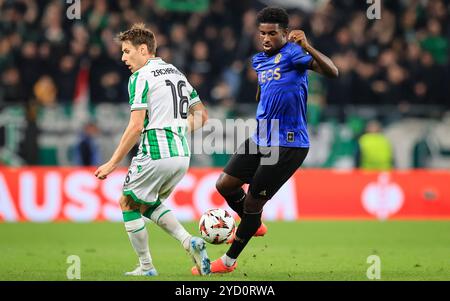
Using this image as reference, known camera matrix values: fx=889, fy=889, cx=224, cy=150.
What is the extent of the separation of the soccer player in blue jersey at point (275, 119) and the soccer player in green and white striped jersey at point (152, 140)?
23.6 inches

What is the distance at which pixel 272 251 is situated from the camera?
1120cm

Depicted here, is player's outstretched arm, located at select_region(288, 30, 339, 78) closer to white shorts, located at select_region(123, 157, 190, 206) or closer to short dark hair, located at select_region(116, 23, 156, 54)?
short dark hair, located at select_region(116, 23, 156, 54)

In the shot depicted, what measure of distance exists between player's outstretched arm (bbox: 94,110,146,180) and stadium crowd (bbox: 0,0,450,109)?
9.55 m

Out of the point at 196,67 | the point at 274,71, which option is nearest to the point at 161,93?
the point at 274,71

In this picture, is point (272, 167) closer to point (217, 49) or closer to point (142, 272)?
point (142, 272)

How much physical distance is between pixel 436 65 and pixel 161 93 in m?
11.9

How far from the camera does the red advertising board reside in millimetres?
15367

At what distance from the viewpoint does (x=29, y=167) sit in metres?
15.9

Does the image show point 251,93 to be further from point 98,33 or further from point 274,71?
point 274,71

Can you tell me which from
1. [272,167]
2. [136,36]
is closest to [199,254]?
[272,167]

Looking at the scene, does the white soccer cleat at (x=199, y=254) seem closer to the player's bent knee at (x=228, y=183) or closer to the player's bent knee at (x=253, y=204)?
the player's bent knee at (x=253, y=204)

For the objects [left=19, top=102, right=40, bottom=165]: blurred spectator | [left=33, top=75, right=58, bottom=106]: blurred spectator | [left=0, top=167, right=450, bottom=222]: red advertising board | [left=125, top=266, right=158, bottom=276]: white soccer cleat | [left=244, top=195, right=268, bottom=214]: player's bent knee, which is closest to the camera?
[left=125, top=266, right=158, bottom=276]: white soccer cleat

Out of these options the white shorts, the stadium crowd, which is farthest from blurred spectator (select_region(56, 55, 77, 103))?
the white shorts

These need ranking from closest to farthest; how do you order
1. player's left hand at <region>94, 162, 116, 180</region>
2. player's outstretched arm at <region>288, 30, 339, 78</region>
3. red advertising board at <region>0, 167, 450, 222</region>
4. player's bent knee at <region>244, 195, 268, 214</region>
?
player's left hand at <region>94, 162, 116, 180</region>, player's outstretched arm at <region>288, 30, 339, 78</region>, player's bent knee at <region>244, 195, 268, 214</region>, red advertising board at <region>0, 167, 450, 222</region>
